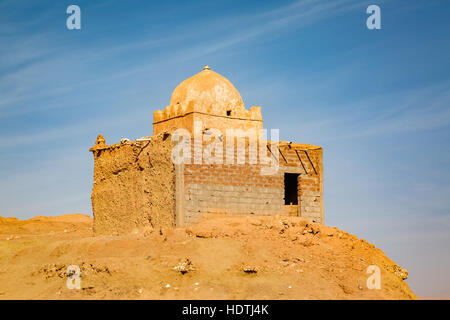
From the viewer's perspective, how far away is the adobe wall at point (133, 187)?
57.9ft

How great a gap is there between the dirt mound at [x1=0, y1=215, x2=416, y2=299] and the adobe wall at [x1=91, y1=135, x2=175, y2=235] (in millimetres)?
1034

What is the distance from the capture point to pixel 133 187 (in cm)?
1905

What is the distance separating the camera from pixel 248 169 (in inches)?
728

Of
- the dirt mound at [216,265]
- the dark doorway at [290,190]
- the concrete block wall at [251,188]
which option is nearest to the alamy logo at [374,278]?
the dirt mound at [216,265]

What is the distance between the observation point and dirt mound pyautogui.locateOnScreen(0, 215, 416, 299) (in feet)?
47.4

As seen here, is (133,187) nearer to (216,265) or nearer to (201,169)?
(201,169)

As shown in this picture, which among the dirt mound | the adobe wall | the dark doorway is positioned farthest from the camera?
the dark doorway

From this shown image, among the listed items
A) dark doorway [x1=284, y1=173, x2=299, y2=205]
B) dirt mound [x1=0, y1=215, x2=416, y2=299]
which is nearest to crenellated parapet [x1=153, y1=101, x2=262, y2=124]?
dark doorway [x1=284, y1=173, x2=299, y2=205]

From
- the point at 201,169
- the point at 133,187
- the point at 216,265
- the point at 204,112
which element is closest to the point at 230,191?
the point at 201,169

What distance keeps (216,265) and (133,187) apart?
488cm

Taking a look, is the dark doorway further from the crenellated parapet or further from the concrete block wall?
the crenellated parapet
